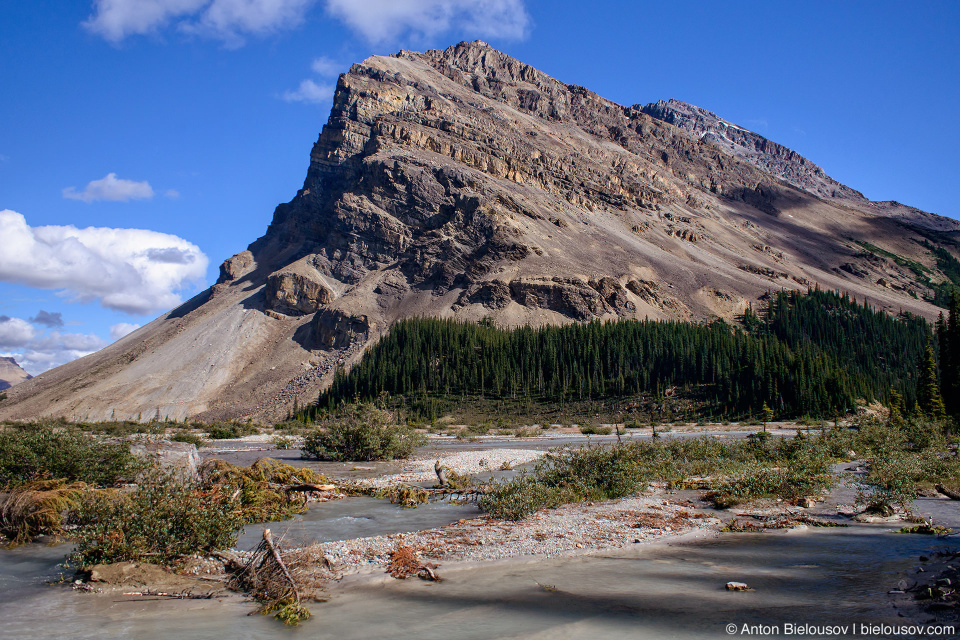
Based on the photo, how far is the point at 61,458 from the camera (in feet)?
57.0

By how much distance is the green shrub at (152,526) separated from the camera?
10.8 meters

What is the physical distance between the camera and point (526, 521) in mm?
16000

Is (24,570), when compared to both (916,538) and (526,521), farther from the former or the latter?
(916,538)

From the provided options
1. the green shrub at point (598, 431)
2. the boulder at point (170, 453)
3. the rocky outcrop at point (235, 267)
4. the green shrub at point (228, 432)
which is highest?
the rocky outcrop at point (235, 267)

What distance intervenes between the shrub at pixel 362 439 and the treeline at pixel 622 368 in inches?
1968

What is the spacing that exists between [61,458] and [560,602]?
16.4m

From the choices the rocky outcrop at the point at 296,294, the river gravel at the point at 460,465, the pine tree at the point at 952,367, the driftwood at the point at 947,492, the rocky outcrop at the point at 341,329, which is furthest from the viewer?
the rocky outcrop at the point at 296,294

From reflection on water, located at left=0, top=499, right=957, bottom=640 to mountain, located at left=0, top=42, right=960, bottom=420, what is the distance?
83959 millimetres

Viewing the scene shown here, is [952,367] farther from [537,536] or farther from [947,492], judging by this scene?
[537,536]

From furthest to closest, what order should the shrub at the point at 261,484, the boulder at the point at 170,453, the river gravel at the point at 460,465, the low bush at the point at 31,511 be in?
the river gravel at the point at 460,465 → the boulder at the point at 170,453 → the shrub at the point at 261,484 → the low bush at the point at 31,511

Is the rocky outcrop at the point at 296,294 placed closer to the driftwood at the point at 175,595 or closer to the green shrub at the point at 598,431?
the green shrub at the point at 598,431

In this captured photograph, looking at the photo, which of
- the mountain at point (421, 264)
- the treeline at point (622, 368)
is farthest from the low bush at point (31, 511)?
the mountain at point (421, 264)

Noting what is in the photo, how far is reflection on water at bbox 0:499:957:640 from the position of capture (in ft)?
28.6

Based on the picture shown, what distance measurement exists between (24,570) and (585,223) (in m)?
145
